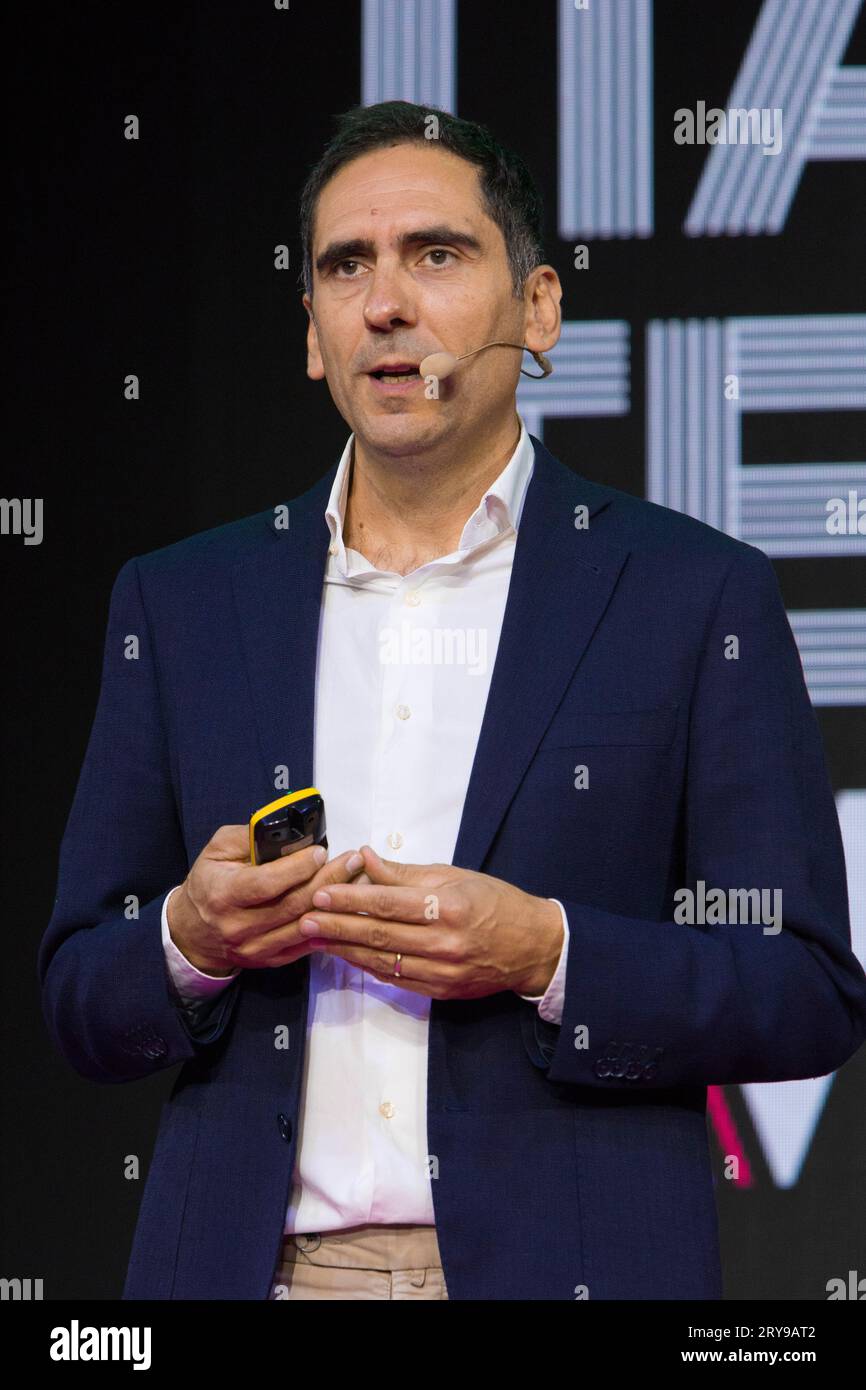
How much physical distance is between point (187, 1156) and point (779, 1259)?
1508 millimetres

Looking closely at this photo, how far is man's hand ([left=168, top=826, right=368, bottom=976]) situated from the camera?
1.87 metres

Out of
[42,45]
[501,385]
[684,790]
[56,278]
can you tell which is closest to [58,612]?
[56,278]

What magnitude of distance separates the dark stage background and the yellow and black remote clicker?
1441 millimetres

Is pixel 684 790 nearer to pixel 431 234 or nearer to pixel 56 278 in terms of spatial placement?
pixel 431 234

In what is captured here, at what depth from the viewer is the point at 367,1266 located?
1.97 m

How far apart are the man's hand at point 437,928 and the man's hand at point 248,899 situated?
0.02m

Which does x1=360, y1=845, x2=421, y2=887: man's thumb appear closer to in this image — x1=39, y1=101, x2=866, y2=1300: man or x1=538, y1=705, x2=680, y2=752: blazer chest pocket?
x1=39, y1=101, x2=866, y2=1300: man

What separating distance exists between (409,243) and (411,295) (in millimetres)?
80

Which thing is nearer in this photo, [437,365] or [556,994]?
[556,994]

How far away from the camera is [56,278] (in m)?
3.28

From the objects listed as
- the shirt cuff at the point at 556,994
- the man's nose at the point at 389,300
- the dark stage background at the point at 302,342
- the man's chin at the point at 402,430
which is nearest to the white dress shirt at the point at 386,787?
the shirt cuff at the point at 556,994

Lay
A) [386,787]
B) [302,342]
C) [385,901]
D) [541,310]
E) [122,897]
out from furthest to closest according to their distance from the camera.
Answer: [302,342] < [541,310] < [122,897] < [386,787] < [385,901]

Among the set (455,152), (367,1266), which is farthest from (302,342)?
(367,1266)

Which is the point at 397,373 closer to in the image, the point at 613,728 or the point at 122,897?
the point at 613,728
